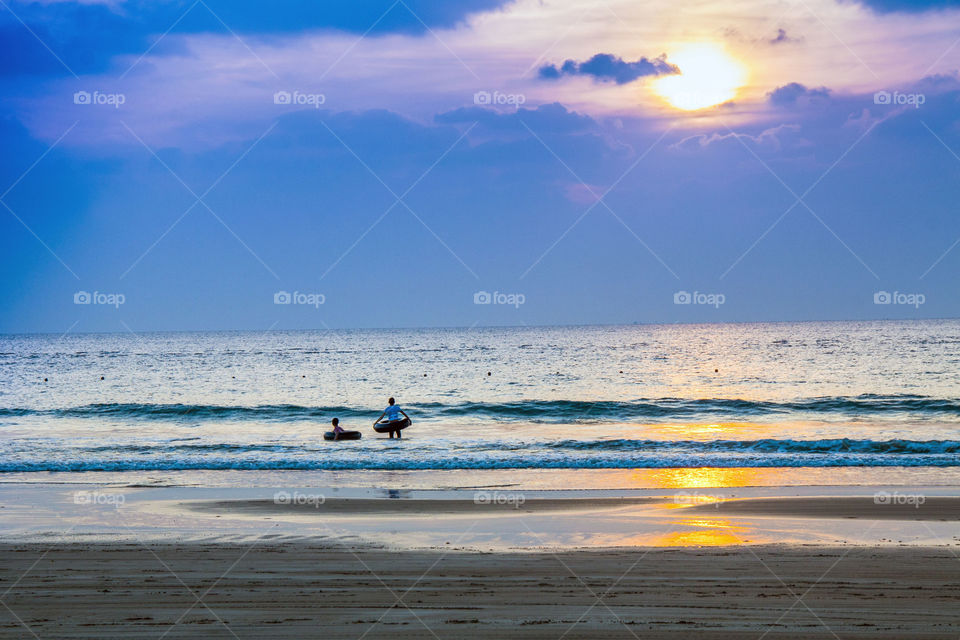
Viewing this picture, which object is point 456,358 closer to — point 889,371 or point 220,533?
point 889,371

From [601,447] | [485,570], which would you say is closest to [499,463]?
→ [601,447]

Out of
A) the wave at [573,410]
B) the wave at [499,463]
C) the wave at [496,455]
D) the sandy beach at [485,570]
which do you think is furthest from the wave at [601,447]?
the sandy beach at [485,570]

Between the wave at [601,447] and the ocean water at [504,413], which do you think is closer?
the ocean water at [504,413]

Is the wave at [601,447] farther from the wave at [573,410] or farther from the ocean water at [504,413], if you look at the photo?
the wave at [573,410]

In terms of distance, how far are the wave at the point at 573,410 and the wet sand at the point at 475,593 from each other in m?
24.8

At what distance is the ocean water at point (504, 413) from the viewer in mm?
22939

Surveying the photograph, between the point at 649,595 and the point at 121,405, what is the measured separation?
3991cm

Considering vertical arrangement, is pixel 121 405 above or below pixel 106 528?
above

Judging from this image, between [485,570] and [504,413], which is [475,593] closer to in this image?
[485,570]

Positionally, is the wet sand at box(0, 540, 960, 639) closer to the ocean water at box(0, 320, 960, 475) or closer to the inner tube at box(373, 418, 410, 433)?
the ocean water at box(0, 320, 960, 475)

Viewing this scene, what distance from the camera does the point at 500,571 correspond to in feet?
32.0

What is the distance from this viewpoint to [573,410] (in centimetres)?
3850

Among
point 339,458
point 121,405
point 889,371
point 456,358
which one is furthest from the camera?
point 456,358

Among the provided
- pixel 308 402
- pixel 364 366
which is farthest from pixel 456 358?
pixel 308 402
